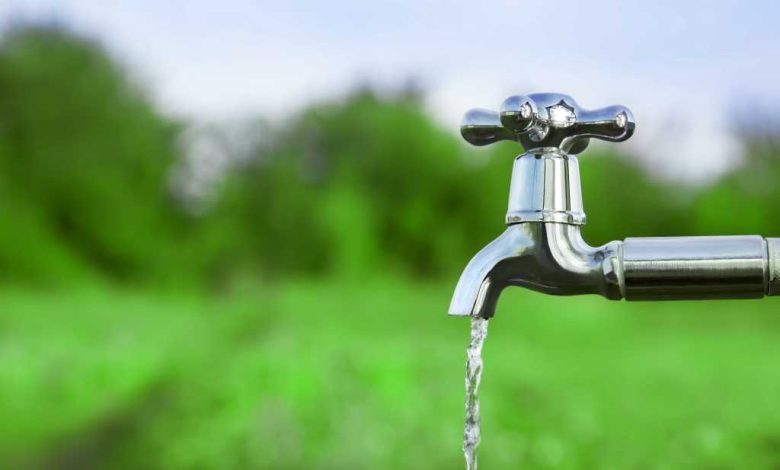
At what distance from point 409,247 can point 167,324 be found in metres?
0.96

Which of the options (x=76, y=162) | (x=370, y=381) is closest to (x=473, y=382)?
(x=370, y=381)

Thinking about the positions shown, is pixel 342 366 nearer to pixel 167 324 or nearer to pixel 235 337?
pixel 235 337

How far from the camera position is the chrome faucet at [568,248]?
49 centimetres

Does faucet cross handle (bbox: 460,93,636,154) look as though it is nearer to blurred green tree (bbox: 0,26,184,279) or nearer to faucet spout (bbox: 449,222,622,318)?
faucet spout (bbox: 449,222,622,318)

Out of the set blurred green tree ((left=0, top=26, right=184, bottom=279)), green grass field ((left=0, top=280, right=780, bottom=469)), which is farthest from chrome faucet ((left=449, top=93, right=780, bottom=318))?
blurred green tree ((left=0, top=26, right=184, bottom=279))

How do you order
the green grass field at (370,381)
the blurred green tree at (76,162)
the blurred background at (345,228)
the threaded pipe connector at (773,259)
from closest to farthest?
the threaded pipe connector at (773,259) < the green grass field at (370,381) < the blurred background at (345,228) < the blurred green tree at (76,162)

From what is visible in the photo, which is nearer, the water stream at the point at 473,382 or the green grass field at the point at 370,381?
the water stream at the point at 473,382

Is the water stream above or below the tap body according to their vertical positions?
below

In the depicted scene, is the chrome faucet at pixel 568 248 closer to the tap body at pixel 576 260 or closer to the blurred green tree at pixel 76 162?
the tap body at pixel 576 260

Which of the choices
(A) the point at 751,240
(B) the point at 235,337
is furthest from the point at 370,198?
(A) the point at 751,240

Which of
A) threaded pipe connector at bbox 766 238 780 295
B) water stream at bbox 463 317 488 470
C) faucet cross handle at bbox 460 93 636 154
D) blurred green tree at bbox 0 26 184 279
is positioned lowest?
water stream at bbox 463 317 488 470

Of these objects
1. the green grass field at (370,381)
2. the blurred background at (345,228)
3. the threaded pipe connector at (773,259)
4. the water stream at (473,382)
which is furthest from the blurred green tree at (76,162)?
the threaded pipe connector at (773,259)

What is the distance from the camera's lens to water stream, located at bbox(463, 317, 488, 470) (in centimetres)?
55

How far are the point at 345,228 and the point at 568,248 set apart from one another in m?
3.14
